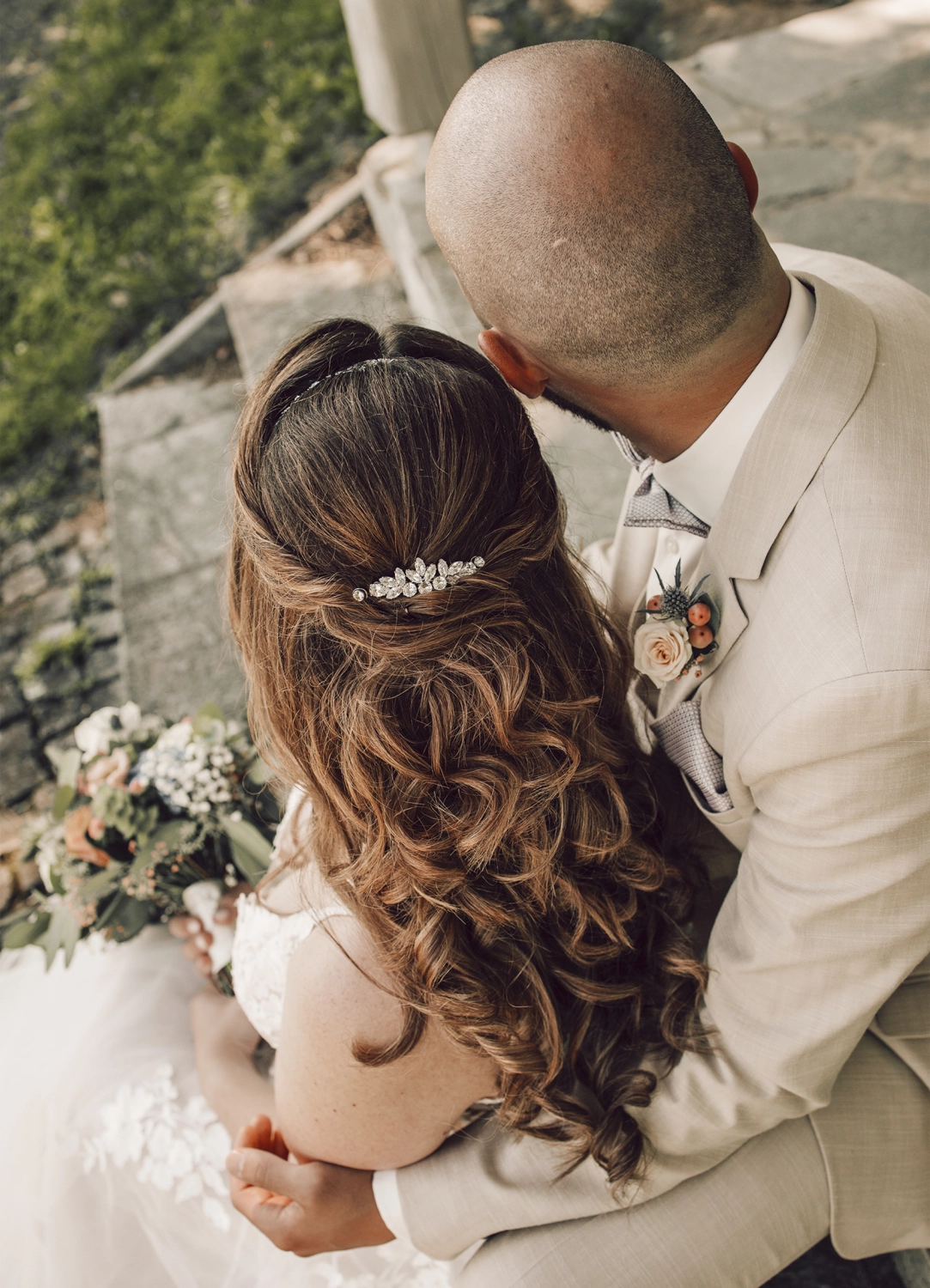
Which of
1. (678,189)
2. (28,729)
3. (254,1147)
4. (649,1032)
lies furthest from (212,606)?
(678,189)

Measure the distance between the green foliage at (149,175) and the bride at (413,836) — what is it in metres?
3.66

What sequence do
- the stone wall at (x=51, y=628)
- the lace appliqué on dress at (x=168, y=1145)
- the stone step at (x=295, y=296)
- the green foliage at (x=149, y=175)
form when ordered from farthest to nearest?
the green foliage at (x=149, y=175) → the stone step at (x=295, y=296) → the stone wall at (x=51, y=628) → the lace appliqué on dress at (x=168, y=1145)

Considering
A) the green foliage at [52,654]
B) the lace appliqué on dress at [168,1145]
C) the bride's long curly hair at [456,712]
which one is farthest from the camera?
the green foliage at [52,654]

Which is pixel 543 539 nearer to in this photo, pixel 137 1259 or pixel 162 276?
pixel 137 1259

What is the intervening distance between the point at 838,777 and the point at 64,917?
164 centimetres

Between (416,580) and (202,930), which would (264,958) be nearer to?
(202,930)

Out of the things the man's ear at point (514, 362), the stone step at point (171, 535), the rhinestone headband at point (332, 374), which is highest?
the rhinestone headband at point (332, 374)

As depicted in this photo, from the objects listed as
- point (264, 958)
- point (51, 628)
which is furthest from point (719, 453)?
point (51, 628)

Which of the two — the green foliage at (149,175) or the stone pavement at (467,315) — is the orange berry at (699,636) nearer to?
the stone pavement at (467,315)

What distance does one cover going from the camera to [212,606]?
3379 millimetres

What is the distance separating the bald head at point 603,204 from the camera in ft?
3.81

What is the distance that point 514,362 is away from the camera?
4.47ft

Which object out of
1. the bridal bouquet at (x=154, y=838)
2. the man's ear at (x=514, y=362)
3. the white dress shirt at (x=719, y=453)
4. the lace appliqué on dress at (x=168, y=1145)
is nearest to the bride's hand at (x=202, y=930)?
the bridal bouquet at (x=154, y=838)

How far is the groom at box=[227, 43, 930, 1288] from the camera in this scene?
116 centimetres
